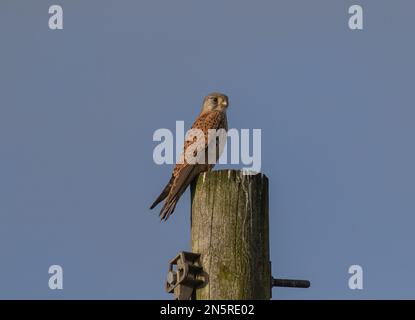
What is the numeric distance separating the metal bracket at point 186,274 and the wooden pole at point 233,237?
0.04m

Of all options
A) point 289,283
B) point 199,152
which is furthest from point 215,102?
point 289,283

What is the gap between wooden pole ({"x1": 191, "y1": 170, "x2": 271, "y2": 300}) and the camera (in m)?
4.96

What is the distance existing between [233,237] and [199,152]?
269 cm

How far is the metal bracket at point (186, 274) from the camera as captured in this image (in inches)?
198

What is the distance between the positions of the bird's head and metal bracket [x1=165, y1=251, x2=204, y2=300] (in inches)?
161

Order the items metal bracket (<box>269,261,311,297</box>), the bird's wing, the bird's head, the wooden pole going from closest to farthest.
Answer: the wooden pole → metal bracket (<box>269,261,311,297</box>) → the bird's wing → the bird's head

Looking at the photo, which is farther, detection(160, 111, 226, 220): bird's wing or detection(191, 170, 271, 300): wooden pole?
detection(160, 111, 226, 220): bird's wing

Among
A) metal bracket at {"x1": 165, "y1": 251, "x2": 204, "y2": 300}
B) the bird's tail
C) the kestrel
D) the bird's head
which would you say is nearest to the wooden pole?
metal bracket at {"x1": 165, "y1": 251, "x2": 204, "y2": 300}

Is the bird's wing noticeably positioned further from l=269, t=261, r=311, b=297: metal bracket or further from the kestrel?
→ l=269, t=261, r=311, b=297: metal bracket

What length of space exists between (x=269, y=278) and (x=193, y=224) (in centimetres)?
55

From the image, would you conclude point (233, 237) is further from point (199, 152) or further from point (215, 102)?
point (215, 102)
